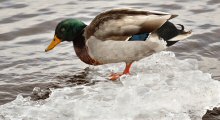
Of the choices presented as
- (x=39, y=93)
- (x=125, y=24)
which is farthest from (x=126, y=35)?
(x=39, y=93)

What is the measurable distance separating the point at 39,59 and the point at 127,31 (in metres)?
1.75

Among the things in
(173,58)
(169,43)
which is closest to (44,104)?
(169,43)

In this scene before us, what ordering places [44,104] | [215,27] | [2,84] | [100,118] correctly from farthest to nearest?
[215,27], [2,84], [44,104], [100,118]

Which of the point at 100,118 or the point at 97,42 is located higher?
the point at 97,42

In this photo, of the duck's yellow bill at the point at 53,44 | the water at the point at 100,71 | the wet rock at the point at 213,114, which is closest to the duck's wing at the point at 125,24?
the water at the point at 100,71

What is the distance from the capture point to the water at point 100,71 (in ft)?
16.3

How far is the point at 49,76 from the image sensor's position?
6.30 meters

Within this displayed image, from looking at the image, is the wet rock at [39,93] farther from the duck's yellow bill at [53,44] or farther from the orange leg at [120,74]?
the orange leg at [120,74]

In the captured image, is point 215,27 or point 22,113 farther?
point 215,27

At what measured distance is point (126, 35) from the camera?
5656mm

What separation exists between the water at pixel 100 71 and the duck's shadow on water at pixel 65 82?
19 mm

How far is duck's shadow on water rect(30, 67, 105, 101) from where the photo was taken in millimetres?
5652

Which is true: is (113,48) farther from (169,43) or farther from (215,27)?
(215,27)

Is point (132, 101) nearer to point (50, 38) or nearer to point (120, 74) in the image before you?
point (120, 74)
